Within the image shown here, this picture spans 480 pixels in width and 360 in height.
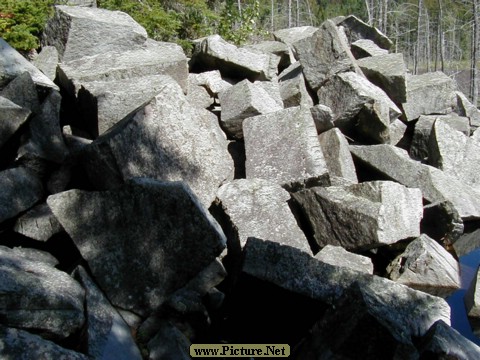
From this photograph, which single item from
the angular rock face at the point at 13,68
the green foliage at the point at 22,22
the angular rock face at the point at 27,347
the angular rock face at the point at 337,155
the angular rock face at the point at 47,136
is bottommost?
the angular rock face at the point at 337,155

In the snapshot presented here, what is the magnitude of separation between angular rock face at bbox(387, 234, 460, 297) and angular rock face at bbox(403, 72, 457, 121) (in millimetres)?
3671

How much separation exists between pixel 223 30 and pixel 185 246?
8.03 meters

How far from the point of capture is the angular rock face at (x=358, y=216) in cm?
479

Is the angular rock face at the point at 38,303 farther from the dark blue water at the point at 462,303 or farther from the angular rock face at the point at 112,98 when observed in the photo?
the dark blue water at the point at 462,303

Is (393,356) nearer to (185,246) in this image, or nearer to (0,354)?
(185,246)

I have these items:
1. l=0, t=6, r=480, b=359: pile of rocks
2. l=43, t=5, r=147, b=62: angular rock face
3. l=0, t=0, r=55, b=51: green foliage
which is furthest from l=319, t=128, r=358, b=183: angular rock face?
l=0, t=0, r=55, b=51: green foliage

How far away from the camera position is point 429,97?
8367 millimetres

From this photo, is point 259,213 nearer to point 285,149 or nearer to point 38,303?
point 285,149

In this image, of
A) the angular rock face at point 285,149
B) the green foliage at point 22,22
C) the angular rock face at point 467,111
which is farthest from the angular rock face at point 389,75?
the green foliage at point 22,22

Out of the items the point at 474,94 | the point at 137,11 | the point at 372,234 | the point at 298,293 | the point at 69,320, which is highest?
the point at 137,11

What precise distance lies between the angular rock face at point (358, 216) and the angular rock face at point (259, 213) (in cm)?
31

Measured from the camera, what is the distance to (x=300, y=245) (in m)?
4.60

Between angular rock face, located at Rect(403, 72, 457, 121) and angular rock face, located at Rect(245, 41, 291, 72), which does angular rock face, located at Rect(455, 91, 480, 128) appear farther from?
angular rock face, located at Rect(245, 41, 291, 72)

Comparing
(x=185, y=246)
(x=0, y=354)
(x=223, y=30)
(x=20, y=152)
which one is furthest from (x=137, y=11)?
(x=0, y=354)
